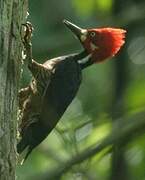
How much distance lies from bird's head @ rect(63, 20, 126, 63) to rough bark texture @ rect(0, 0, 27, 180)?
1.71 metres

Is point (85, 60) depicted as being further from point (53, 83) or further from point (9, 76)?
point (9, 76)

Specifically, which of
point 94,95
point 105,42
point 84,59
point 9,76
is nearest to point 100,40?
point 105,42

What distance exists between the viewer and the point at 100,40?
589cm

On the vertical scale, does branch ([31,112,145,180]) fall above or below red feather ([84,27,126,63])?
below

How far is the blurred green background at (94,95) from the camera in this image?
200 inches

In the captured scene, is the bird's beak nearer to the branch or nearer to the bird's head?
the bird's head

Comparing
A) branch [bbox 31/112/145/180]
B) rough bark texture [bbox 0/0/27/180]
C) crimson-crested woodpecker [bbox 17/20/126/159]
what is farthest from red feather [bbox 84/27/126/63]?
rough bark texture [bbox 0/0/27/180]

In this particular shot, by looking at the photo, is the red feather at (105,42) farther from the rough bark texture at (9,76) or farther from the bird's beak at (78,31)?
the rough bark texture at (9,76)

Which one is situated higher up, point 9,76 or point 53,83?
point 9,76

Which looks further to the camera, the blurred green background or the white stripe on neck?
the white stripe on neck

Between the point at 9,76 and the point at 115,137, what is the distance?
4.28ft

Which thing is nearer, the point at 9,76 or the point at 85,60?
the point at 9,76

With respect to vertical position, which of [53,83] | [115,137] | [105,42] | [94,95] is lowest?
[94,95]

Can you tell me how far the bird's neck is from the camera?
5.79 m
